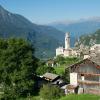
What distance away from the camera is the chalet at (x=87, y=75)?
51.9 m

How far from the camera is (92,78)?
172 feet

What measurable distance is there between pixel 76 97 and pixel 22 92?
9.97 m

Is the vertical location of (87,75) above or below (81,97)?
above

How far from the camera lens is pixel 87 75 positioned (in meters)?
52.8

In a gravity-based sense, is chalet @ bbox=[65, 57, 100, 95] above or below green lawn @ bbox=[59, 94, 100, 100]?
above

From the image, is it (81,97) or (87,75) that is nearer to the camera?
(81,97)

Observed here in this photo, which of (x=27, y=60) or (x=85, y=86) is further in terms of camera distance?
(x=27, y=60)

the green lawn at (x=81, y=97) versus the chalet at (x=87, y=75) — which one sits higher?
the chalet at (x=87, y=75)

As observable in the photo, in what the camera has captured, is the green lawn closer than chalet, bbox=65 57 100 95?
Yes

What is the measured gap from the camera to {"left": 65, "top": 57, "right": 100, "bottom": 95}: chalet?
51941 millimetres

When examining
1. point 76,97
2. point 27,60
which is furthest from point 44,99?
point 27,60

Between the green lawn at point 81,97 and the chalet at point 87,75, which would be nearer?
the green lawn at point 81,97

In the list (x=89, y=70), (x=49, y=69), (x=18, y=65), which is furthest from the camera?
(x=49, y=69)

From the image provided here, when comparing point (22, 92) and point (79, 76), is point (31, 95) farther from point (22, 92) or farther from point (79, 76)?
point (79, 76)
